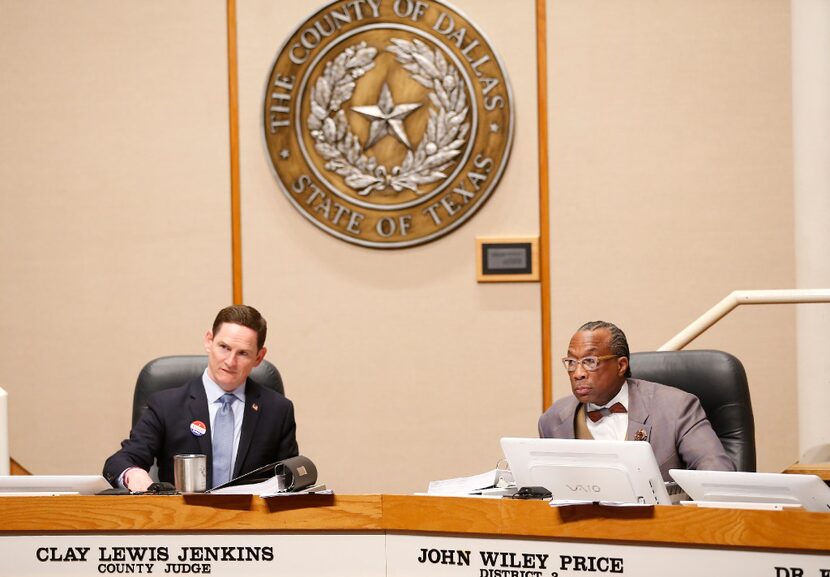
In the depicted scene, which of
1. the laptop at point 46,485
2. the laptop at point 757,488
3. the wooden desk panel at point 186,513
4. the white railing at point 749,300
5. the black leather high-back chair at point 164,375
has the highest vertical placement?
the white railing at point 749,300

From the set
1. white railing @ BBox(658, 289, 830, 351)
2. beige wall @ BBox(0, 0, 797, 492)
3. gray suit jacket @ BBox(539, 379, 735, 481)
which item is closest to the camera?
gray suit jacket @ BBox(539, 379, 735, 481)

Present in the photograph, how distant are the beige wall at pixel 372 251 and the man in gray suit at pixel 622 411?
4.76 ft

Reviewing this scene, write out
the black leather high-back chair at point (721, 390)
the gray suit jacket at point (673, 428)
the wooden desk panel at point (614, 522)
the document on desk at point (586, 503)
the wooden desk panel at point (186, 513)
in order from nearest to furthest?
1. the wooden desk panel at point (614, 522)
2. the document on desk at point (586, 503)
3. the wooden desk panel at point (186, 513)
4. the gray suit jacket at point (673, 428)
5. the black leather high-back chair at point (721, 390)

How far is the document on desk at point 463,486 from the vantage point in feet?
8.23

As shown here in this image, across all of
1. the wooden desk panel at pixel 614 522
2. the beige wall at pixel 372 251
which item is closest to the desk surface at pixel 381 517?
the wooden desk panel at pixel 614 522

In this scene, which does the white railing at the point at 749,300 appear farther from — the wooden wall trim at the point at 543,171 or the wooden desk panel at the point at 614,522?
the wooden desk panel at the point at 614,522

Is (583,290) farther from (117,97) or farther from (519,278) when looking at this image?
(117,97)

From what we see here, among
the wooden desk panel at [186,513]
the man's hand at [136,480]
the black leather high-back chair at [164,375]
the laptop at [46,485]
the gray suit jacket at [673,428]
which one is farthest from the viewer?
the black leather high-back chair at [164,375]

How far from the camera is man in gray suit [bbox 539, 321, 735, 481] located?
3027mm

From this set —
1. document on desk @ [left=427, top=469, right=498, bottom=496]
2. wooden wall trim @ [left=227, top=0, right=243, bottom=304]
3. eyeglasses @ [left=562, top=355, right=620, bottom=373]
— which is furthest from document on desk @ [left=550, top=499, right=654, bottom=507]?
wooden wall trim @ [left=227, top=0, right=243, bottom=304]

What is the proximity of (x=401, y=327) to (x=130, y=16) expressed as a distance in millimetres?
1917

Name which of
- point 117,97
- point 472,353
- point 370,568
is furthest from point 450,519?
point 117,97

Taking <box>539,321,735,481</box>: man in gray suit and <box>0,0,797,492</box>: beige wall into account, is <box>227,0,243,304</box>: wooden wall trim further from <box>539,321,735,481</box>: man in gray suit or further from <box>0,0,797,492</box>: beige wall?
<box>539,321,735,481</box>: man in gray suit

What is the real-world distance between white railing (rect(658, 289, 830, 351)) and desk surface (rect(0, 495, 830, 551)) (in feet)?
5.11
